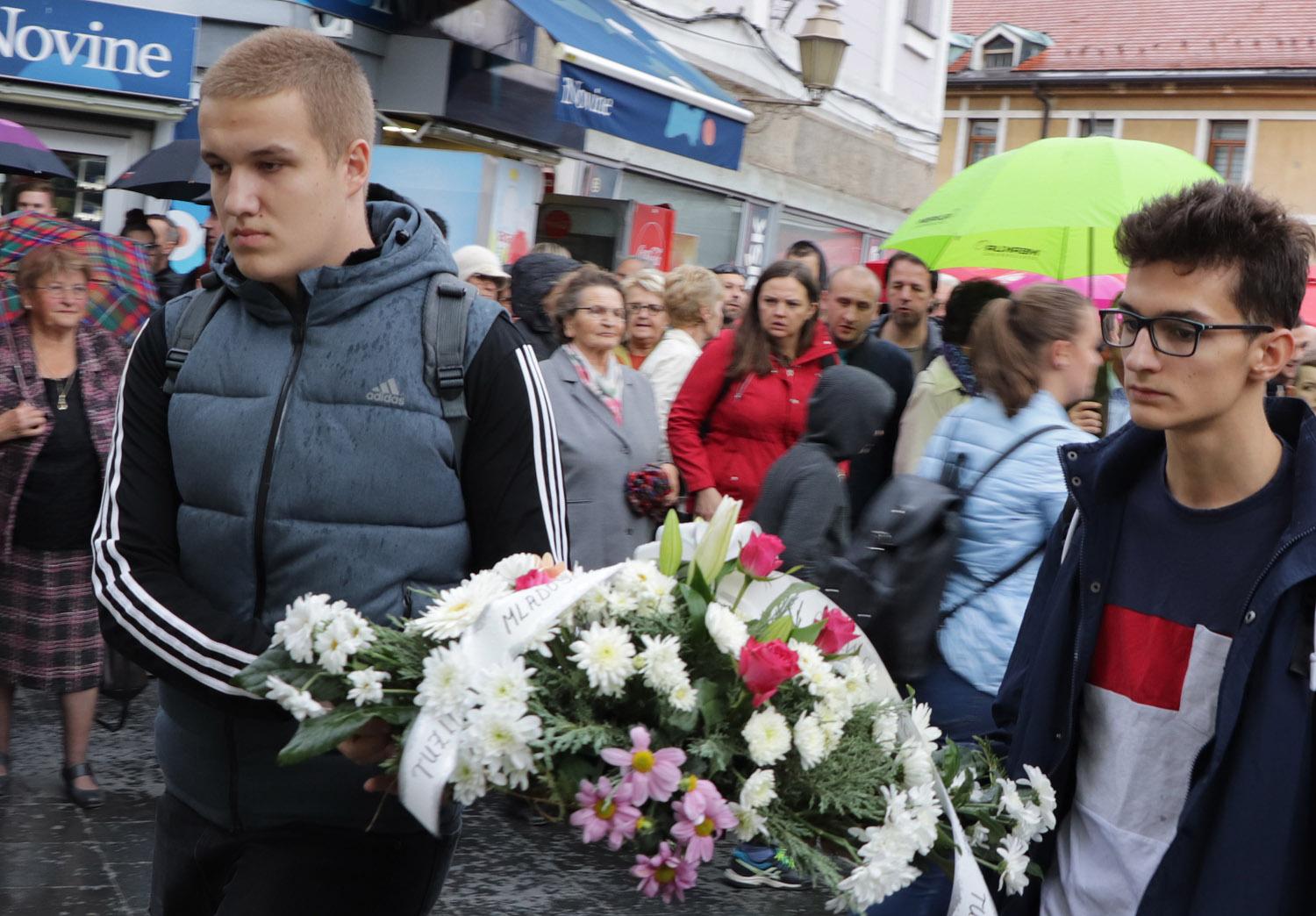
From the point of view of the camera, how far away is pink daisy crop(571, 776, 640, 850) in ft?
6.16

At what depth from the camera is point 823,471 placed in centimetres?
466

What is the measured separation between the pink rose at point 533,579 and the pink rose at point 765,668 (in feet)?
0.94

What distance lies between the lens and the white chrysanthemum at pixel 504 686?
1.90 m

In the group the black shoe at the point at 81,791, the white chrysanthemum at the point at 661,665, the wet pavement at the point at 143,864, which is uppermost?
the white chrysanthemum at the point at 661,665

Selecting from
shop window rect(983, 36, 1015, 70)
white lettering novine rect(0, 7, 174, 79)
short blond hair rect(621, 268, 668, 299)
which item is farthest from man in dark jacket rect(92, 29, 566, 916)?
shop window rect(983, 36, 1015, 70)

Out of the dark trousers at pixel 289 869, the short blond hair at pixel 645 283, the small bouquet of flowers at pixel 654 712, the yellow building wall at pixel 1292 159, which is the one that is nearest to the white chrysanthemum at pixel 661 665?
the small bouquet of flowers at pixel 654 712

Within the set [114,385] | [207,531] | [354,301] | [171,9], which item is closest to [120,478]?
[207,531]

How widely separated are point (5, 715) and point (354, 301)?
406 cm

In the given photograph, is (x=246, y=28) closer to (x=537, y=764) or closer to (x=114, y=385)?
(x=114, y=385)

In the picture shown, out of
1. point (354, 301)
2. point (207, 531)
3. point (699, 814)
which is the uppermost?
point (354, 301)

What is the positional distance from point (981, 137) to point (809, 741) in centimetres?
4195

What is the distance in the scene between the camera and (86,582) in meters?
5.75

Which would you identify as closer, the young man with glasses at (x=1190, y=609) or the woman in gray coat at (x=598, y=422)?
the young man with glasses at (x=1190, y=609)

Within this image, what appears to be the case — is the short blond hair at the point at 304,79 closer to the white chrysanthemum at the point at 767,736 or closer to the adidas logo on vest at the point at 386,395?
the adidas logo on vest at the point at 386,395
